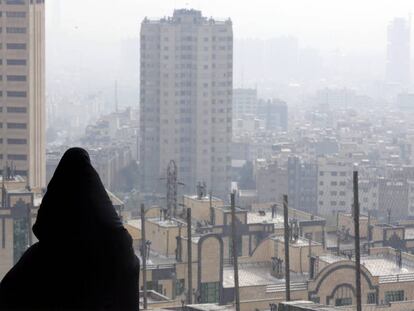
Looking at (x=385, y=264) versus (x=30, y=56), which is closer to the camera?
(x=385, y=264)

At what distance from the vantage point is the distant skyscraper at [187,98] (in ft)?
53.7

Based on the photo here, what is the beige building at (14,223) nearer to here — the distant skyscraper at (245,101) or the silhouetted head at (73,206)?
the silhouetted head at (73,206)

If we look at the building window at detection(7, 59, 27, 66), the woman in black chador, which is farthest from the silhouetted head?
the building window at detection(7, 59, 27, 66)

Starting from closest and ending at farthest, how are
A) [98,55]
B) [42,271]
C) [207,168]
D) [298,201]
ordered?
[42,271] < [298,201] < [207,168] < [98,55]

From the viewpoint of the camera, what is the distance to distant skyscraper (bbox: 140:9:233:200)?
53.7 ft

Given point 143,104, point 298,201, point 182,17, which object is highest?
point 182,17

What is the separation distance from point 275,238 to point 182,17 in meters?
11.5

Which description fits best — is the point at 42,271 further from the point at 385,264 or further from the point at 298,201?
the point at 298,201

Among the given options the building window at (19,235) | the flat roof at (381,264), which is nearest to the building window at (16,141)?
the building window at (19,235)

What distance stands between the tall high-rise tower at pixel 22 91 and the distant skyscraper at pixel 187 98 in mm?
3629

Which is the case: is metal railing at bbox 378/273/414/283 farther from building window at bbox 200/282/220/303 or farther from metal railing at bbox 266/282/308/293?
building window at bbox 200/282/220/303

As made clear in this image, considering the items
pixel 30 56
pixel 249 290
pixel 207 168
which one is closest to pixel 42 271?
pixel 249 290

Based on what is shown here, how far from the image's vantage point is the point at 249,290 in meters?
5.41

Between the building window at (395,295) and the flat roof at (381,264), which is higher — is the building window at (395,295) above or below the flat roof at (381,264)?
below
